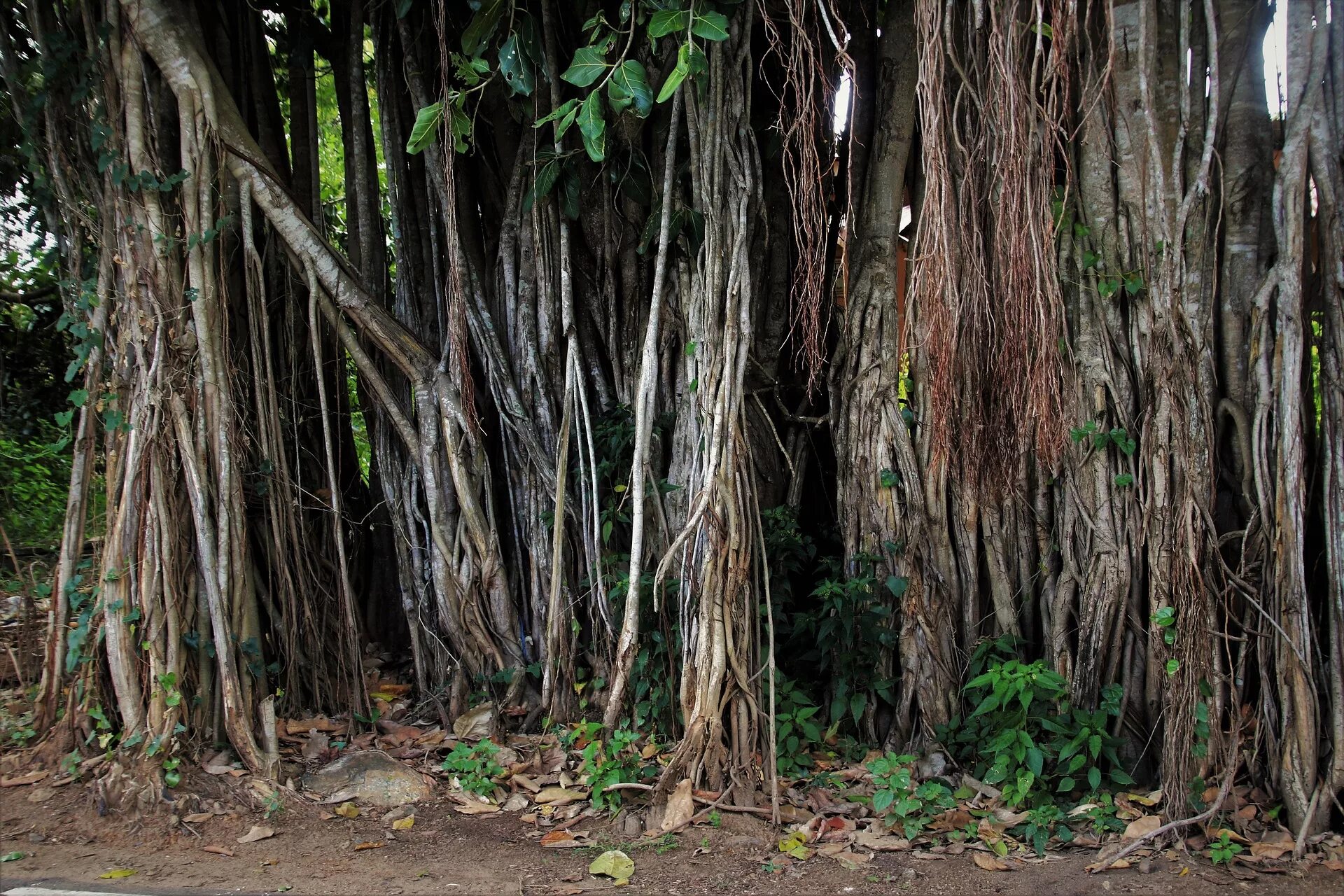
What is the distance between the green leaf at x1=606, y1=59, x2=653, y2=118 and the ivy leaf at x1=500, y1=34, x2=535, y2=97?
380 millimetres

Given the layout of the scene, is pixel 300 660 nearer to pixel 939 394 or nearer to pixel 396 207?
pixel 396 207

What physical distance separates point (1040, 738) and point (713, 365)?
163cm

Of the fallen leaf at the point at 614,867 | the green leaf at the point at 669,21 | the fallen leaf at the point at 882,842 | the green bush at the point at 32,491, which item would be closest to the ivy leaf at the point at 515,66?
the green leaf at the point at 669,21

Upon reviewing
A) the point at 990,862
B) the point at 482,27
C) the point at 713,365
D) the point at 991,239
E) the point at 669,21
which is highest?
the point at 482,27

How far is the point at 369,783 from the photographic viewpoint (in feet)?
10.5

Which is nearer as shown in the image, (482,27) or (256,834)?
(256,834)

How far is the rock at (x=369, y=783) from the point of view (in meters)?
3.15

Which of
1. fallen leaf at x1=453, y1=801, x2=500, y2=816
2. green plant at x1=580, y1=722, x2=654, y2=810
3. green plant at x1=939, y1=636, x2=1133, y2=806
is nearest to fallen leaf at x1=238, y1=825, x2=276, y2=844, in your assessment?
fallen leaf at x1=453, y1=801, x2=500, y2=816

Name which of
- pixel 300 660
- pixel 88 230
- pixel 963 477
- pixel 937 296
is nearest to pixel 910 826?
pixel 963 477

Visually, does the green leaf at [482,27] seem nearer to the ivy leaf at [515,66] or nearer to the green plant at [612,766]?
the ivy leaf at [515,66]

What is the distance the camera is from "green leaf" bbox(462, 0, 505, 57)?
3.19 m

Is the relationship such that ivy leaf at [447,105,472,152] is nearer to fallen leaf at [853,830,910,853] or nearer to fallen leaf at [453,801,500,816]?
fallen leaf at [453,801,500,816]

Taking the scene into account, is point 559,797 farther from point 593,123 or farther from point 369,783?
point 593,123

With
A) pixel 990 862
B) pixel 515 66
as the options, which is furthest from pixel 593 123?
pixel 990 862
